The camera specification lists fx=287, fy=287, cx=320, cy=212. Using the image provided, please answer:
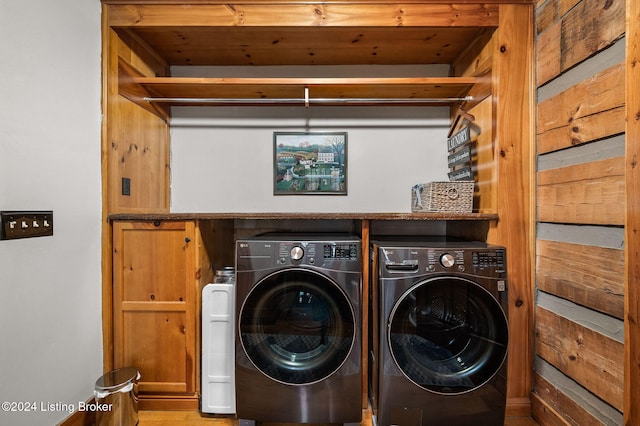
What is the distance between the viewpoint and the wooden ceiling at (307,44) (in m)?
1.73

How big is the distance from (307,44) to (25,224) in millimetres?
1755

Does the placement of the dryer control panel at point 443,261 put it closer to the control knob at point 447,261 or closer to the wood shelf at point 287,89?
the control knob at point 447,261

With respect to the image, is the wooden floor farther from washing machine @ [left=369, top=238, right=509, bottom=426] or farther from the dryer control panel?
the dryer control panel

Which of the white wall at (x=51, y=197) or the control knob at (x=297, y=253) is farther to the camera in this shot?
the control knob at (x=297, y=253)

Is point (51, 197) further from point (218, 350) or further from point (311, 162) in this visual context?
point (311, 162)

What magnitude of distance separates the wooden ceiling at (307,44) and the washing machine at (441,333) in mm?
1334

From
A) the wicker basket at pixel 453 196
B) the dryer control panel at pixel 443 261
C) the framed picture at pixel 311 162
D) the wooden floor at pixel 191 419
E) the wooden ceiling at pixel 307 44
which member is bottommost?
the wooden floor at pixel 191 419

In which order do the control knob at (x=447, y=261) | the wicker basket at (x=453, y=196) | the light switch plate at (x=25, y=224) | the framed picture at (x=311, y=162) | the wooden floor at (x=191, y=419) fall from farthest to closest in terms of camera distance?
the framed picture at (x=311, y=162)
the wicker basket at (x=453, y=196)
the wooden floor at (x=191, y=419)
the control knob at (x=447, y=261)
the light switch plate at (x=25, y=224)

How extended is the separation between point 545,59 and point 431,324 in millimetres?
1509

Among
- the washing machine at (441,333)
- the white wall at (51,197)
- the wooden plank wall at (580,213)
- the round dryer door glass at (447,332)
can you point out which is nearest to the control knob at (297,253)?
the washing machine at (441,333)

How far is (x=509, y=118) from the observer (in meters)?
1.60

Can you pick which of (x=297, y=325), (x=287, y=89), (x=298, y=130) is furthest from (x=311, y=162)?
(x=297, y=325)

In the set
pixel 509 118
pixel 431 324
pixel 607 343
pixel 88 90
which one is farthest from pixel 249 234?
pixel 607 343

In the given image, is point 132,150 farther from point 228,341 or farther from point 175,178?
point 228,341
